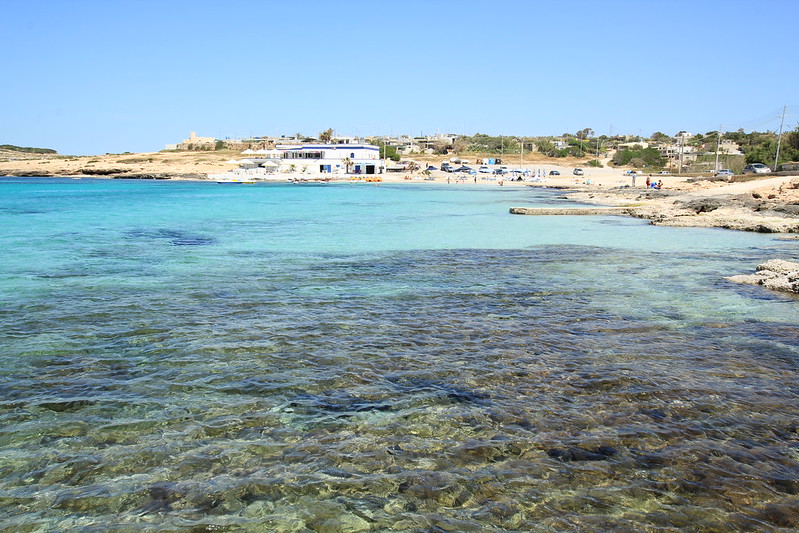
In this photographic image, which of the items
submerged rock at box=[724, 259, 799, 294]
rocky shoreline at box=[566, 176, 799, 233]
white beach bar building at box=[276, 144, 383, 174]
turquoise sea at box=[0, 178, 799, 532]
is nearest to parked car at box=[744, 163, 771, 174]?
rocky shoreline at box=[566, 176, 799, 233]

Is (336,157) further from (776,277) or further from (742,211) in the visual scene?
(776,277)

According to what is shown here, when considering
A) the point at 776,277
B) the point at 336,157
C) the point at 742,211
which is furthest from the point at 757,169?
the point at 336,157

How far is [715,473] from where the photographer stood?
530 cm

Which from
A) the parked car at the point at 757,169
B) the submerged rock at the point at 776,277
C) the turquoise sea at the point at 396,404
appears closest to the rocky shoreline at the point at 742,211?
the submerged rock at the point at 776,277

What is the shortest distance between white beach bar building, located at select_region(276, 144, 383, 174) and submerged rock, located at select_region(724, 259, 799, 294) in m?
107

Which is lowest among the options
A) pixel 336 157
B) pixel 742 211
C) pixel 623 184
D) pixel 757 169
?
pixel 742 211

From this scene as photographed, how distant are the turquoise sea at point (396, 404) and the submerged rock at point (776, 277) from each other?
0.71 meters

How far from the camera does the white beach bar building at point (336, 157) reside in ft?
392

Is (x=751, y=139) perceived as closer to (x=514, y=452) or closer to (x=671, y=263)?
(x=671, y=263)

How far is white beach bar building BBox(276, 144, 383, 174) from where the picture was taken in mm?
119625

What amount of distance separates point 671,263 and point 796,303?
5.92m

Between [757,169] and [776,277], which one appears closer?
[776,277]

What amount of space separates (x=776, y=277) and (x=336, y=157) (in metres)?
112

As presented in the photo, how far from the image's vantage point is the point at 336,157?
122 metres
